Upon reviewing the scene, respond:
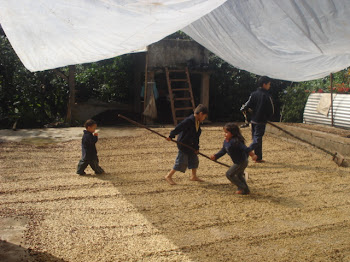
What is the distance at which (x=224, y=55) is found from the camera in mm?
3709

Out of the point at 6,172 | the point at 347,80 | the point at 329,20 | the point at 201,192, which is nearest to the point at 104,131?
the point at 6,172

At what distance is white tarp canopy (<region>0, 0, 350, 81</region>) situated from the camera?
7.38 feet

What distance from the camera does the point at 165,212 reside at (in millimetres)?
4324

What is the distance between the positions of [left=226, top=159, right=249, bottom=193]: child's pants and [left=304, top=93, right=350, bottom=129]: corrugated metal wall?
18.2 ft

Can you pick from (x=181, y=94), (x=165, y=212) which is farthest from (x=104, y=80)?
(x=165, y=212)

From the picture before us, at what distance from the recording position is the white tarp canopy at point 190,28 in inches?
88.5

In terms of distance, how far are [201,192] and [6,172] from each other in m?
Answer: 3.26

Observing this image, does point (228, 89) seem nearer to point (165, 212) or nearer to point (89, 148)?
point (89, 148)

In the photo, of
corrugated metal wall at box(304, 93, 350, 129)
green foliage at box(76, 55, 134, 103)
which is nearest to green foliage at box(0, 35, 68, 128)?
green foliage at box(76, 55, 134, 103)

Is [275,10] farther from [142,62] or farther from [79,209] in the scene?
[142,62]

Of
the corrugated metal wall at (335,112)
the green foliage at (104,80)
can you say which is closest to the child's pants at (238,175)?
the corrugated metal wall at (335,112)

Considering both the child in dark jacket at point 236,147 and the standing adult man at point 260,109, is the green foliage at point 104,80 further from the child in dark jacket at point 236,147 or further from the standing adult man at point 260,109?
the child in dark jacket at point 236,147

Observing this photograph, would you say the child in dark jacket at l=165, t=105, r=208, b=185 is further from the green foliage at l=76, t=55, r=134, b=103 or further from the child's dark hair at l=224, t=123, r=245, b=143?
the green foliage at l=76, t=55, r=134, b=103

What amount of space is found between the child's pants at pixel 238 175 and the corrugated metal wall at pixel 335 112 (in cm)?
554
